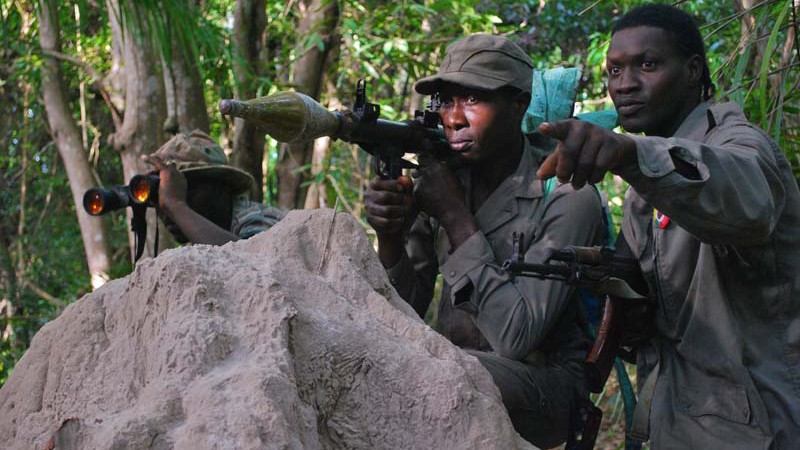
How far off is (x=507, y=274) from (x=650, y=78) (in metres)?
0.61

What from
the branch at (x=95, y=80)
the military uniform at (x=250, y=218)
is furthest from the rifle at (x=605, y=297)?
the branch at (x=95, y=80)

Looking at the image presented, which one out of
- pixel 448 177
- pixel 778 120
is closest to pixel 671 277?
pixel 448 177

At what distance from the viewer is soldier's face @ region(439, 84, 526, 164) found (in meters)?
3.03

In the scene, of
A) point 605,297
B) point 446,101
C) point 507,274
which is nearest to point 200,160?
point 446,101

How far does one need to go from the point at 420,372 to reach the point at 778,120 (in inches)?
67.9

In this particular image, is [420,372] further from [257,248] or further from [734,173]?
[734,173]

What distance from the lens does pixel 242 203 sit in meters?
4.62

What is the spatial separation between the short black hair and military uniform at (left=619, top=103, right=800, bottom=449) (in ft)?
0.49

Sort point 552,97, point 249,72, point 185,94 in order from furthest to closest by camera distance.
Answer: point 249,72 → point 185,94 → point 552,97

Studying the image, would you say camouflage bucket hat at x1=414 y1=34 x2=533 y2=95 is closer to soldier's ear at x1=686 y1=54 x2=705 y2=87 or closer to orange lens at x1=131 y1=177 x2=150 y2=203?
soldier's ear at x1=686 y1=54 x2=705 y2=87

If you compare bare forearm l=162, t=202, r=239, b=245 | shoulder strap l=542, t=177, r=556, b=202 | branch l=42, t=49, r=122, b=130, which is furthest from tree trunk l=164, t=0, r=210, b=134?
shoulder strap l=542, t=177, r=556, b=202

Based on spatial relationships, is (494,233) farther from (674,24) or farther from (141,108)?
(141,108)

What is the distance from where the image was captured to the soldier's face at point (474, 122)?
3025mm

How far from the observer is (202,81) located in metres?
6.18
